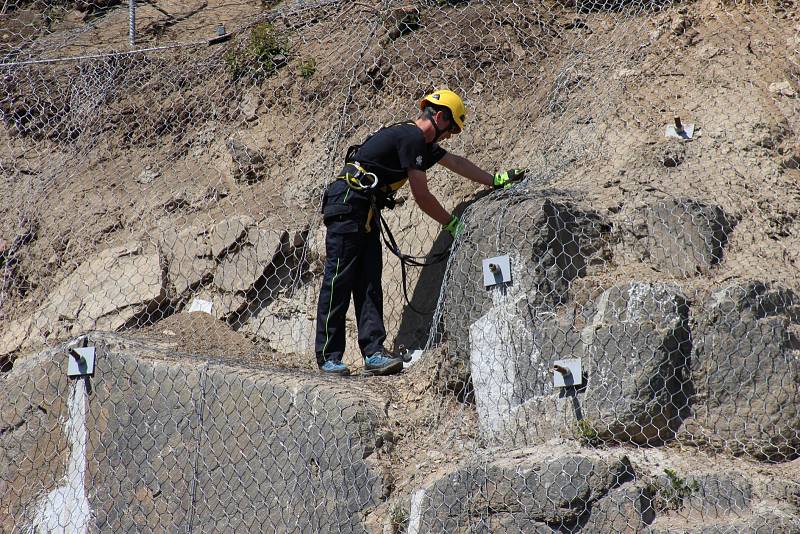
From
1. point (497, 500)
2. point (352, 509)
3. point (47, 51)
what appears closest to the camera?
point (497, 500)

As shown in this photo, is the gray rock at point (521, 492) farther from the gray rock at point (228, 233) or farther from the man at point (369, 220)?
the gray rock at point (228, 233)

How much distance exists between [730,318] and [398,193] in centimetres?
263

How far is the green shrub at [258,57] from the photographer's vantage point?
8.11 metres

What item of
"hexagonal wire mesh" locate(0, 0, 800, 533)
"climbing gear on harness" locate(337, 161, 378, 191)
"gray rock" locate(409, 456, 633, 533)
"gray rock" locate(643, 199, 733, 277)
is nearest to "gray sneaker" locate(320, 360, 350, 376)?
"hexagonal wire mesh" locate(0, 0, 800, 533)

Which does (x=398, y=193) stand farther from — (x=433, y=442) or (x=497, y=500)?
(x=497, y=500)

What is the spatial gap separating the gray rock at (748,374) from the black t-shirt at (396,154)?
177 centimetres

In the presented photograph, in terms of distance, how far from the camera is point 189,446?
561cm

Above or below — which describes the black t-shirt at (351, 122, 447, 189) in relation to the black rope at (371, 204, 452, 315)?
above

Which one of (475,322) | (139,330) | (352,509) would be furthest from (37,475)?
(475,322)

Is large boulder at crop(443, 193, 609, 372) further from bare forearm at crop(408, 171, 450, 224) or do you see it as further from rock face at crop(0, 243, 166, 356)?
rock face at crop(0, 243, 166, 356)

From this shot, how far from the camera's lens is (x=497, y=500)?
4797mm

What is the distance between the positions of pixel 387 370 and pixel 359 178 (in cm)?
105

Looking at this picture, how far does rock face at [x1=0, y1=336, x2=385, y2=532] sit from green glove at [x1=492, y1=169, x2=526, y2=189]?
1.44 meters

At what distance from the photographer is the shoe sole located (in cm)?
596
